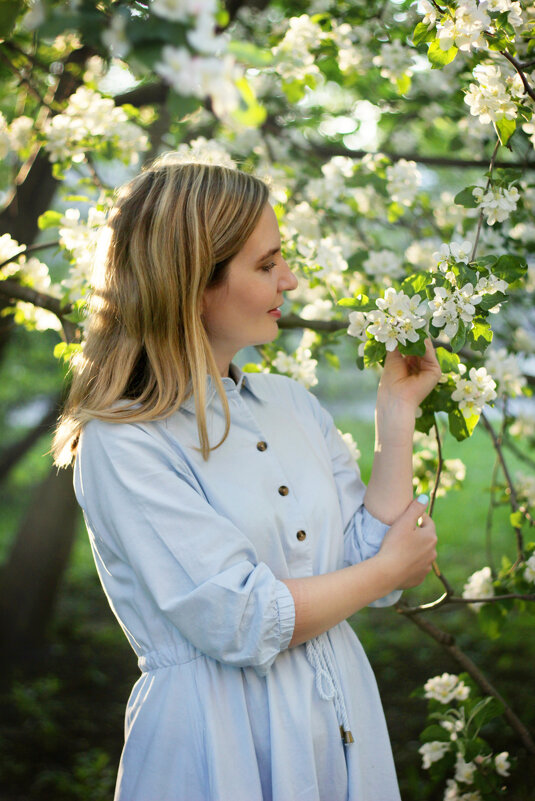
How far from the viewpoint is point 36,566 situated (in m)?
4.39

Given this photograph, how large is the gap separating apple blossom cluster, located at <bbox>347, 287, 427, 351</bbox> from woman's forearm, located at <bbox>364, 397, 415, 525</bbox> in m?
0.17

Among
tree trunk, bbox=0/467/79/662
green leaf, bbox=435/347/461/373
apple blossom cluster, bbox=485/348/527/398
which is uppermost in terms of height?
green leaf, bbox=435/347/461/373

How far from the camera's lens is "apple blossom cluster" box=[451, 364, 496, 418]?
1621 millimetres

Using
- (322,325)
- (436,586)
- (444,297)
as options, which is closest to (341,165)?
(322,325)

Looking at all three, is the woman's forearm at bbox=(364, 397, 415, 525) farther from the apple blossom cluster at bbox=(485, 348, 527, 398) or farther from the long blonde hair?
the apple blossom cluster at bbox=(485, 348, 527, 398)

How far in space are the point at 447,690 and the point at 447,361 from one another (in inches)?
42.5

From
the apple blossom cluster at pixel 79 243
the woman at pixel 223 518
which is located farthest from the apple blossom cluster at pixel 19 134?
the woman at pixel 223 518

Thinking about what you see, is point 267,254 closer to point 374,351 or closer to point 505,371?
point 374,351

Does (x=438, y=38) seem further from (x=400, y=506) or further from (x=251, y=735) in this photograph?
(x=251, y=735)

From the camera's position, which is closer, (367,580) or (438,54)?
(367,580)

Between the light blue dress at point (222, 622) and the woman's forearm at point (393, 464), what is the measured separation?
0.23 ft

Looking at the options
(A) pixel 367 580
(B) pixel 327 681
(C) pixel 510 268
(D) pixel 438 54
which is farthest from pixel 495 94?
(B) pixel 327 681

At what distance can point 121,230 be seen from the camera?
5.12 feet

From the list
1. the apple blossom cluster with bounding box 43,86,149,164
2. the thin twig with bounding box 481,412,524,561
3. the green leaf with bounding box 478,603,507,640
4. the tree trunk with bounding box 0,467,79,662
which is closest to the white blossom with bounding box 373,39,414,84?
the apple blossom cluster with bounding box 43,86,149,164
